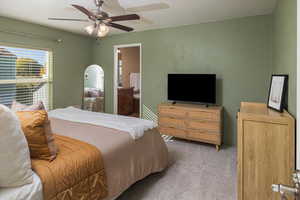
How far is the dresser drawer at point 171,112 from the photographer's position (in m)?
3.70

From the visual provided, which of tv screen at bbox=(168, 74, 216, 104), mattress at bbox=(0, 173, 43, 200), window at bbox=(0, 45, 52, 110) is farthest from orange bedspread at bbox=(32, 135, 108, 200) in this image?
window at bbox=(0, 45, 52, 110)

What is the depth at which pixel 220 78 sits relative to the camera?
3783mm

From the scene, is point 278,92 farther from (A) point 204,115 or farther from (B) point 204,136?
(B) point 204,136

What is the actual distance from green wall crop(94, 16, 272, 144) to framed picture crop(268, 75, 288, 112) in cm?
157

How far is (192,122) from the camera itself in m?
3.61

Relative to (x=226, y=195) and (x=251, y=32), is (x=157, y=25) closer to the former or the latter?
(x=251, y=32)

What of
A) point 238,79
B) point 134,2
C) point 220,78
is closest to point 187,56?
point 220,78

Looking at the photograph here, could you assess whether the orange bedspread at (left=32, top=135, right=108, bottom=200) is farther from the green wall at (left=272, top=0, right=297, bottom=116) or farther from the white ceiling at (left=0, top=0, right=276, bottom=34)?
the white ceiling at (left=0, top=0, right=276, bottom=34)

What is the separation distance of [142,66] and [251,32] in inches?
96.1

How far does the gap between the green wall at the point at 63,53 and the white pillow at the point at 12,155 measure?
330 centimetres

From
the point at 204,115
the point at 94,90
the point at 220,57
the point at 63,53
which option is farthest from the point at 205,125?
the point at 63,53

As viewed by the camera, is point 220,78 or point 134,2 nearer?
point 134,2

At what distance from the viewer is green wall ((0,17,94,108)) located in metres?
3.75

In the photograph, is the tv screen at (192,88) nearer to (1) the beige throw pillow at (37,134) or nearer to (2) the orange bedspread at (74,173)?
(2) the orange bedspread at (74,173)
